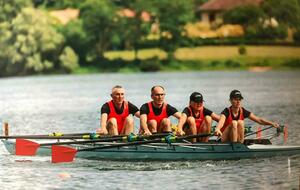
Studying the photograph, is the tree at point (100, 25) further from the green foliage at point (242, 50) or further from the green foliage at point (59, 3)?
the green foliage at point (242, 50)

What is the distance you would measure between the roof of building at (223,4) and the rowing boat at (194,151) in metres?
97.9

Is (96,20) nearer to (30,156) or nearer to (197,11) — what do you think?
(197,11)

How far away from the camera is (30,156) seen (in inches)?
1093

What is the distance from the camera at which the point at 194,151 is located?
24.6 meters

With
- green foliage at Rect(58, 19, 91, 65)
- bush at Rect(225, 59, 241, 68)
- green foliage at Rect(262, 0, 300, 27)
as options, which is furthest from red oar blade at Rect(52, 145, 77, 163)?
green foliage at Rect(262, 0, 300, 27)

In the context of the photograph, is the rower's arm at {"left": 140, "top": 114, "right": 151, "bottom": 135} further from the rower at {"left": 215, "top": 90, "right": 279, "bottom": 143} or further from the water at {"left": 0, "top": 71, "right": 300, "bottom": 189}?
the rower at {"left": 215, "top": 90, "right": 279, "bottom": 143}

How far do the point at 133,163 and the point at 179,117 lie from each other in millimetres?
2050

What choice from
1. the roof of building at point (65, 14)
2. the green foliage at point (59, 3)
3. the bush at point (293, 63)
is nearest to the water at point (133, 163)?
the bush at point (293, 63)

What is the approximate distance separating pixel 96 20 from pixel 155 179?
97324 mm

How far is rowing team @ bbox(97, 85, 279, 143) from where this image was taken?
78.5ft

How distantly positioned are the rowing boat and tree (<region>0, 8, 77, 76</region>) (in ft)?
268

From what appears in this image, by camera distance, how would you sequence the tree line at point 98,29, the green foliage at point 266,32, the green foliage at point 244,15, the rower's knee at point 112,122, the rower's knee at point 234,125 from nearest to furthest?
the rower's knee at point 234,125, the rower's knee at point 112,122, the tree line at point 98,29, the green foliage at point 266,32, the green foliage at point 244,15

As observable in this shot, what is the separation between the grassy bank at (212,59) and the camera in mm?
109250

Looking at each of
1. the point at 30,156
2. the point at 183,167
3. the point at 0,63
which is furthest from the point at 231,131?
the point at 0,63
